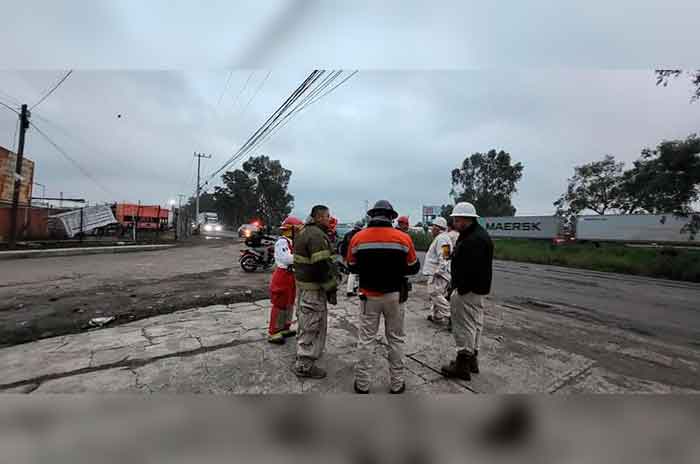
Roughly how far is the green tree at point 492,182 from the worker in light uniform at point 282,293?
4427cm

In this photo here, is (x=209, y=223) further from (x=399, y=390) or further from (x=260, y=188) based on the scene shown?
(x=399, y=390)

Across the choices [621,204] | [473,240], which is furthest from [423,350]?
[621,204]

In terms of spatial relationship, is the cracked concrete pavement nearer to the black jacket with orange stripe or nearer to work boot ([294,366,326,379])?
work boot ([294,366,326,379])

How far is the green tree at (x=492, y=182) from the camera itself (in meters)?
42.7

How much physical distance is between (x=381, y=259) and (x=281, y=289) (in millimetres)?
1636

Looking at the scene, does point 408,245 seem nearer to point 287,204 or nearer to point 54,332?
point 54,332

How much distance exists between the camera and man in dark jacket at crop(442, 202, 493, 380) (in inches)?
103

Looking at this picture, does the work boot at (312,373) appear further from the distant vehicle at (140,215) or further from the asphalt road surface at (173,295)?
the distant vehicle at (140,215)

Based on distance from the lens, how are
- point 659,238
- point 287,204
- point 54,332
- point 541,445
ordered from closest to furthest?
point 541,445, point 54,332, point 659,238, point 287,204

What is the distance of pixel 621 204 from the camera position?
31750mm

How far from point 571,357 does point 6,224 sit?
1980 cm

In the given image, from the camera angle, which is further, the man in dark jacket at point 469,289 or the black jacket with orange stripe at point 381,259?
the man in dark jacket at point 469,289

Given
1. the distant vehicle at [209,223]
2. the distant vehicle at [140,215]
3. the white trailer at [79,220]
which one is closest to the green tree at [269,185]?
the distant vehicle at [209,223]

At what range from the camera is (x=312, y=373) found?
2553 mm
